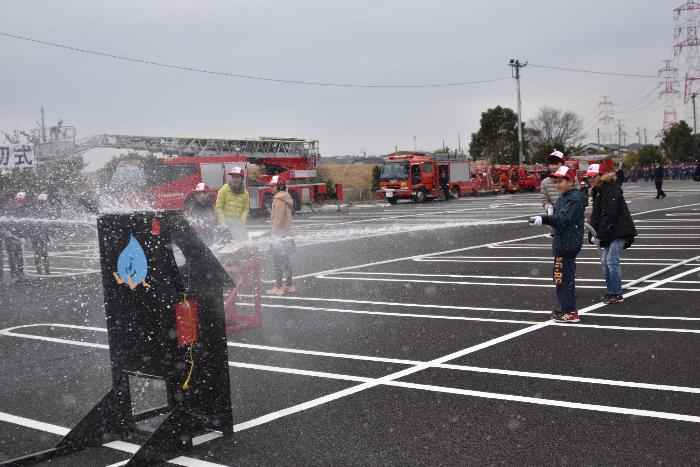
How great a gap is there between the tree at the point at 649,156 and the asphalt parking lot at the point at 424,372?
65454 millimetres

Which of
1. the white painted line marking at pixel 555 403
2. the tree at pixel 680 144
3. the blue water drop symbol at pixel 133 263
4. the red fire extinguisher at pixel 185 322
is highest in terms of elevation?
the tree at pixel 680 144

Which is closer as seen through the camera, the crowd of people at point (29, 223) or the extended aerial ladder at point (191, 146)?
the crowd of people at point (29, 223)

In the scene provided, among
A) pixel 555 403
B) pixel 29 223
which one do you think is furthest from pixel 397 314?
pixel 29 223

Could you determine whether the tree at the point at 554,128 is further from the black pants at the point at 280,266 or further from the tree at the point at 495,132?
the black pants at the point at 280,266

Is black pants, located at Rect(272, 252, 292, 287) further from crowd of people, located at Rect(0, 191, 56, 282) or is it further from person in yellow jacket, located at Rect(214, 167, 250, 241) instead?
crowd of people, located at Rect(0, 191, 56, 282)

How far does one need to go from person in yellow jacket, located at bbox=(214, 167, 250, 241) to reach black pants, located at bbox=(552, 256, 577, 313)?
15.2 ft

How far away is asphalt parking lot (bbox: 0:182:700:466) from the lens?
449cm

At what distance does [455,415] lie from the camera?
5016 mm

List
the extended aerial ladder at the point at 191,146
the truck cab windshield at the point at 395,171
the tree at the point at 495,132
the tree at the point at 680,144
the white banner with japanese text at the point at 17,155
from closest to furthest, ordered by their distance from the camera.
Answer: the white banner with japanese text at the point at 17,155
the extended aerial ladder at the point at 191,146
the truck cab windshield at the point at 395,171
the tree at the point at 495,132
the tree at the point at 680,144

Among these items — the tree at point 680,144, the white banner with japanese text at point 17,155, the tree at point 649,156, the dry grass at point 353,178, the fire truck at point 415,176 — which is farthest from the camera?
the tree at point 680,144

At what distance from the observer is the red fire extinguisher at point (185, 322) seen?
15.2 ft

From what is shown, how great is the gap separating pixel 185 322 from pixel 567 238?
4702mm

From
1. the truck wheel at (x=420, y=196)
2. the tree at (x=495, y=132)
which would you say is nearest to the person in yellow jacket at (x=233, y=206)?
the truck wheel at (x=420, y=196)

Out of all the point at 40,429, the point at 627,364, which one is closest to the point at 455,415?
the point at 627,364
